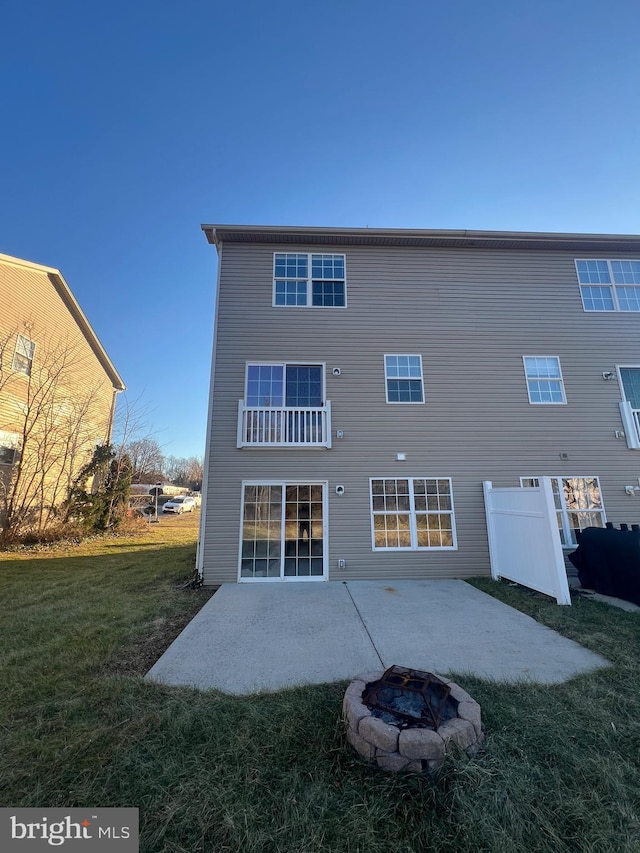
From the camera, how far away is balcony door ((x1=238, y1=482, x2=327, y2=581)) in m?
7.35

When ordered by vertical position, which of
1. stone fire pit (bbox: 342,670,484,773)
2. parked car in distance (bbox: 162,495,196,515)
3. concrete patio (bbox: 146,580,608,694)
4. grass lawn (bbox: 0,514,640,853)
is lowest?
concrete patio (bbox: 146,580,608,694)

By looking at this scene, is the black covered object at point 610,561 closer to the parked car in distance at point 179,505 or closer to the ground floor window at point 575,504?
the ground floor window at point 575,504

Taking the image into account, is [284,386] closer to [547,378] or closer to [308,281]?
[308,281]

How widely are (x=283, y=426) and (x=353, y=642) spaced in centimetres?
463

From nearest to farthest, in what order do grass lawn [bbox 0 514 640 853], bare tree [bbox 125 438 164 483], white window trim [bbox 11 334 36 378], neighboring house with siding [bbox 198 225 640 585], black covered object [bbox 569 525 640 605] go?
grass lawn [bbox 0 514 640 853]
black covered object [bbox 569 525 640 605]
neighboring house with siding [bbox 198 225 640 585]
white window trim [bbox 11 334 36 378]
bare tree [bbox 125 438 164 483]

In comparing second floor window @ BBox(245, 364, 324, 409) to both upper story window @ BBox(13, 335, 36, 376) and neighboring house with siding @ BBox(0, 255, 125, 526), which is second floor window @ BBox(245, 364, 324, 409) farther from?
upper story window @ BBox(13, 335, 36, 376)

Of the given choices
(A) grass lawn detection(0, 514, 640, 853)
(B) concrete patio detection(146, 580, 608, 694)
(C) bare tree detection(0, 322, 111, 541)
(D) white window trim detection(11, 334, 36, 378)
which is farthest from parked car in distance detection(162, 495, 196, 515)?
(A) grass lawn detection(0, 514, 640, 853)

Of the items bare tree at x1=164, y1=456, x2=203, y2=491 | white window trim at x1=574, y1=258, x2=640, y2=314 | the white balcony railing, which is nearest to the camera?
the white balcony railing

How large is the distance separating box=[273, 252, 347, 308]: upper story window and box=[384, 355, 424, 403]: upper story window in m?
1.99

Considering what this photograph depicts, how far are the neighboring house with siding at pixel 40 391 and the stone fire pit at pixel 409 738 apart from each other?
42.8ft

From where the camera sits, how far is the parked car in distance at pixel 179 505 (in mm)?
28109

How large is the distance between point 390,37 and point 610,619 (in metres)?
12.5

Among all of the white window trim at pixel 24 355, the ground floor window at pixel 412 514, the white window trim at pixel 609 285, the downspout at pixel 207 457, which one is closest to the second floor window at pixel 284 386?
the downspout at pixel 207 457

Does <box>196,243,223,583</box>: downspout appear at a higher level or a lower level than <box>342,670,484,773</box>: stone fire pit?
higher
